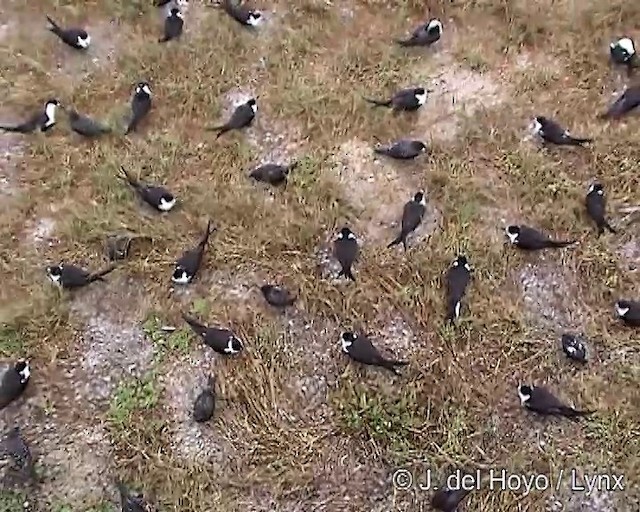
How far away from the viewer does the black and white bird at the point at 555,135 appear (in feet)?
21.4

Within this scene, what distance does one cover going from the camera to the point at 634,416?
532 cm

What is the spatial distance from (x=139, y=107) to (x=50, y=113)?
0.70 metres

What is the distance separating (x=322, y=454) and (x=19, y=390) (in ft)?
6.39

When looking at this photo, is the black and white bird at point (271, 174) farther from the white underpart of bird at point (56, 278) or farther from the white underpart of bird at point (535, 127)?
the white underpart of bird at point (535, 127)

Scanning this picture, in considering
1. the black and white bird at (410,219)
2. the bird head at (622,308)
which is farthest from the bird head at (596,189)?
the black and white bird at (410,219)

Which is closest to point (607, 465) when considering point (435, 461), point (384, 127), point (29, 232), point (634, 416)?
point (634, 416)

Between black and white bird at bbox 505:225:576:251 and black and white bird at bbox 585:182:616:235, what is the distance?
280 millimetres

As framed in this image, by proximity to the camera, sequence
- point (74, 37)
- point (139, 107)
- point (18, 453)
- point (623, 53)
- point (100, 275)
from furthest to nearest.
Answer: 1. point (74, 37)
2. point (623, 53)
3. point (139, 107)
4. point (100, 275)
5. point (18, 453)

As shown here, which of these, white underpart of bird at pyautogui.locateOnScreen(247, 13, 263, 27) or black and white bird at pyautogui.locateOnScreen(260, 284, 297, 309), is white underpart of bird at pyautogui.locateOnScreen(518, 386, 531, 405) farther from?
white underpart of bird at pyautogui.locateOnScreen(247, 13, 263, 27)

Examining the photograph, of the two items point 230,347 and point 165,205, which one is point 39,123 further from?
point 230,347

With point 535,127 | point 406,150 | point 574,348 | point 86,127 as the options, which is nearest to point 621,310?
point 574,348

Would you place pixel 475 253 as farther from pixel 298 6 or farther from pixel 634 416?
pixel 298 6

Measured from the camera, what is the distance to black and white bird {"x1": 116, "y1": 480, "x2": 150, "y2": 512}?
4996 mm

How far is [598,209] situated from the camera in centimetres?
612
